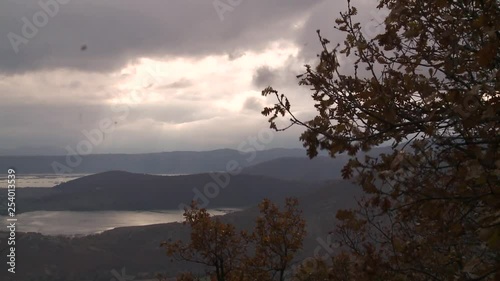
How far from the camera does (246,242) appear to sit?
20.8 metres

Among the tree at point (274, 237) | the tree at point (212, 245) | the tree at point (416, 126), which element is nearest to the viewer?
the tree at point (416, 126)

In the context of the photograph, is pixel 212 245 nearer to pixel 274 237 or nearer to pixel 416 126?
pixel 274 237

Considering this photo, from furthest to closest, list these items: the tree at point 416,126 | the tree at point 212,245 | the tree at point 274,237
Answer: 1. the tree at point 212,245
2. the tree at point 274,237
3. the tree at point 416,126

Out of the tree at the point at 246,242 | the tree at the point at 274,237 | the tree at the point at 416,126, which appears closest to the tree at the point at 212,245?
the tree at the point at 246,242

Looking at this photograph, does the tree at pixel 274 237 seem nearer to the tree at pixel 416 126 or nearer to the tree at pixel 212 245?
the tree at pixel 212 245

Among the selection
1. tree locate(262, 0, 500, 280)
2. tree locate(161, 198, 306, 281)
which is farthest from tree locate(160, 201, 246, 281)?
tree locate(262, 0, 500, 280)

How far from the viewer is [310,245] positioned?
512 feet

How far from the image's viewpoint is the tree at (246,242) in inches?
775

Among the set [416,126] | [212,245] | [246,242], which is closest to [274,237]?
[246,242]

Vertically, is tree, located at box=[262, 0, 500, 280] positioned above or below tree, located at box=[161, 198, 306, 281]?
above

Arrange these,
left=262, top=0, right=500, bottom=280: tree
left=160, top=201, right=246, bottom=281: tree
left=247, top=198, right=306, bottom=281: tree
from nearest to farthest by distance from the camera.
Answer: left=262, top=0, right=500, bottom=280: tree
left=247, top=198, right=306, bottom=281: tree
left=160, top=201, right=246, bottom=281: tree

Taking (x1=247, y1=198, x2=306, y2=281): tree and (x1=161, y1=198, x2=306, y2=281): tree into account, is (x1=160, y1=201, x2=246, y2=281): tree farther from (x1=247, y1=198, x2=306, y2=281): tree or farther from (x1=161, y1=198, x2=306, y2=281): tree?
(x1=247, y1=198, x2=306, y2=281): tree

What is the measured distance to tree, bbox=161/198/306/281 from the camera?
775 inches

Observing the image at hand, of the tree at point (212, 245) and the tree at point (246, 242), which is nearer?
the tree at point (246, 242)
